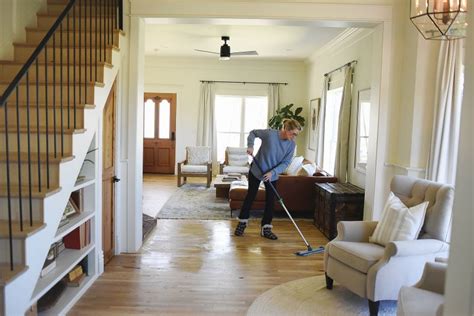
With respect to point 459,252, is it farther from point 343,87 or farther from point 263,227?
point 343,87

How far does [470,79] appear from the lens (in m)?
0.95

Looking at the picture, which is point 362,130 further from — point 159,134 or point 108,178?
point 159,134

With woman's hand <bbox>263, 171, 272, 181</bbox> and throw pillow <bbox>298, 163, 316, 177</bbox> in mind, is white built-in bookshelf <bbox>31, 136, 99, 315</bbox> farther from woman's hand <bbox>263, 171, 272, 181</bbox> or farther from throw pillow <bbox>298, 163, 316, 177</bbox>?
throw pillow <bbox>298, 163, 316, 177</bbox>

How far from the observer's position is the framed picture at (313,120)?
341 inches

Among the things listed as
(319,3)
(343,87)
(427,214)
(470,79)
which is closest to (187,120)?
(343,87)

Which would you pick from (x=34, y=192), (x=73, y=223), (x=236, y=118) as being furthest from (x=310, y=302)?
(x=236, y=118)

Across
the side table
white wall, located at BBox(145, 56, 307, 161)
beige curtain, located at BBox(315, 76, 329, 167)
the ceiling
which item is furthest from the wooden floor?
white wall, located at BBox(145, 56, 307, 161)

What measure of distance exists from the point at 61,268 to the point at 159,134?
25.6 feet

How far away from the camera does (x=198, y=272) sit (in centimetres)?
390

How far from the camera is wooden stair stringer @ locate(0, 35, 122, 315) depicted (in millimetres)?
2246

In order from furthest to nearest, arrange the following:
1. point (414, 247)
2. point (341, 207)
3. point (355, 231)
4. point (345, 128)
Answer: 1. point (345, 128)
2. point (341, 207)
3. point (355, 231)
4. point (414, 247)

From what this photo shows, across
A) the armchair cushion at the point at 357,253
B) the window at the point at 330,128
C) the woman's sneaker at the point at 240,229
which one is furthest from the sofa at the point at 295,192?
the armchair cushion at the point at 357,253

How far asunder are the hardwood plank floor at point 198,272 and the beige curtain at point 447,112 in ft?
4.92

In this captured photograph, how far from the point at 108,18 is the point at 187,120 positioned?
263 inches
